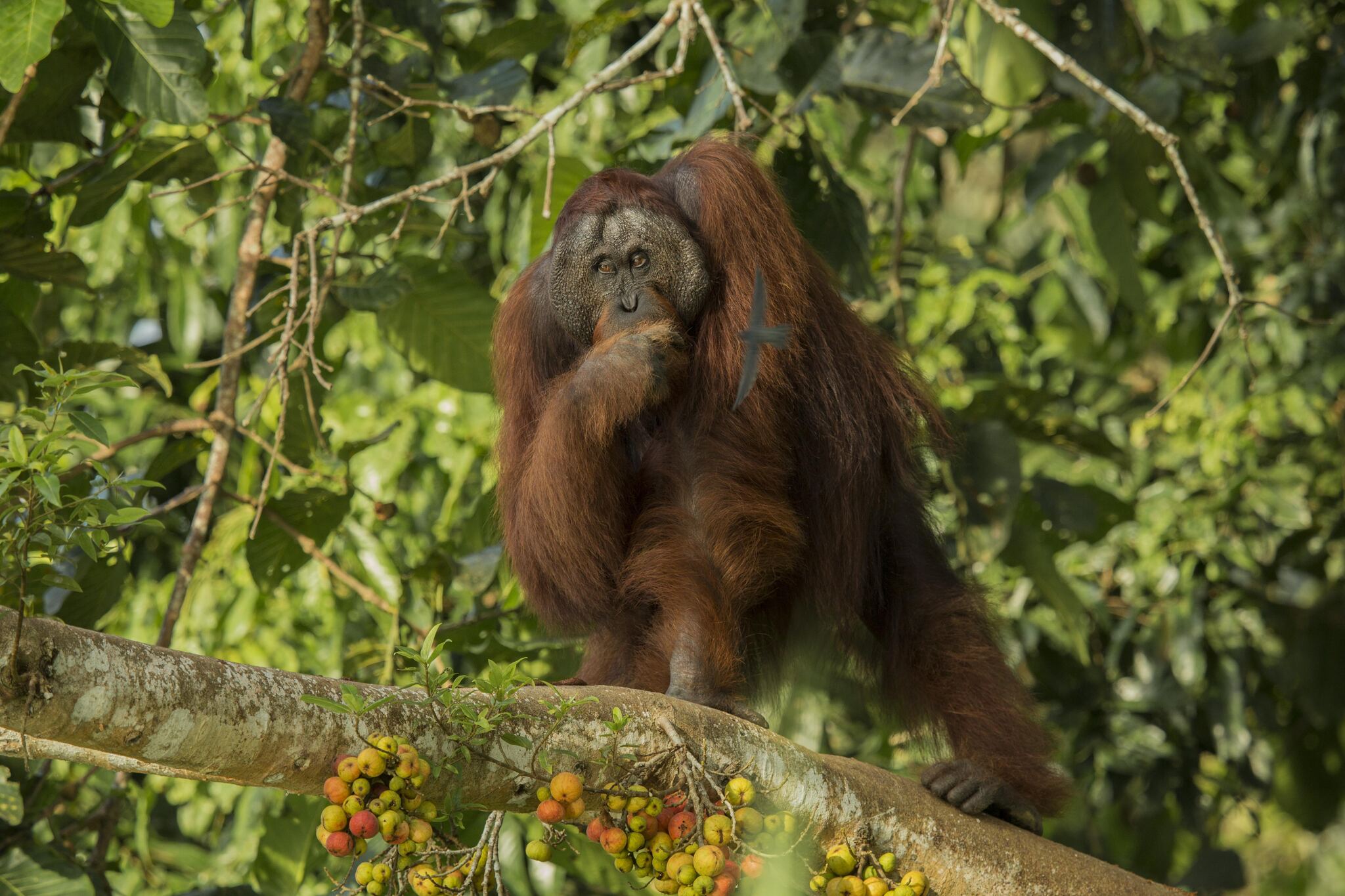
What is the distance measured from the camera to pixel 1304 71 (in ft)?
18.8

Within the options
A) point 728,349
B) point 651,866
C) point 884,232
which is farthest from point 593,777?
point 884,232

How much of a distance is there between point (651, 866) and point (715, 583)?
2.94 feet

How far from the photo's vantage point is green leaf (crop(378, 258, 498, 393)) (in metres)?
4.25

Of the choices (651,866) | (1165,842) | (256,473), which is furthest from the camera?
(1165,842)

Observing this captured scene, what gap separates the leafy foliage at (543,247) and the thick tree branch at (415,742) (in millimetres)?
152

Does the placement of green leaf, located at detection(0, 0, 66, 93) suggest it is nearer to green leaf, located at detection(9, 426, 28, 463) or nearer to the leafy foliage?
the leafy foliage

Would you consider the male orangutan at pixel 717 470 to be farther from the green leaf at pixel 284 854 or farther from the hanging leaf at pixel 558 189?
the green leaf at pixel 284 854

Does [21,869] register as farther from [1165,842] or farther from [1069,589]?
[1165,842]

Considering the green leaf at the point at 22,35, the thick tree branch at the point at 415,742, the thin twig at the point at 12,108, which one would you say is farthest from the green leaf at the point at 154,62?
the thick tree branch at the point at 415,742

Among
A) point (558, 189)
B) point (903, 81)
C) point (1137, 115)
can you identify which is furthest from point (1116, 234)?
point (558, 189)

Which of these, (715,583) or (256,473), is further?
(256,473)

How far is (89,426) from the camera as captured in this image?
7.71 ft

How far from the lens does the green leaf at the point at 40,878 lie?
3424mm

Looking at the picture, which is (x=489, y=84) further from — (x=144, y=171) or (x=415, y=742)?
(x=415, y=742)
